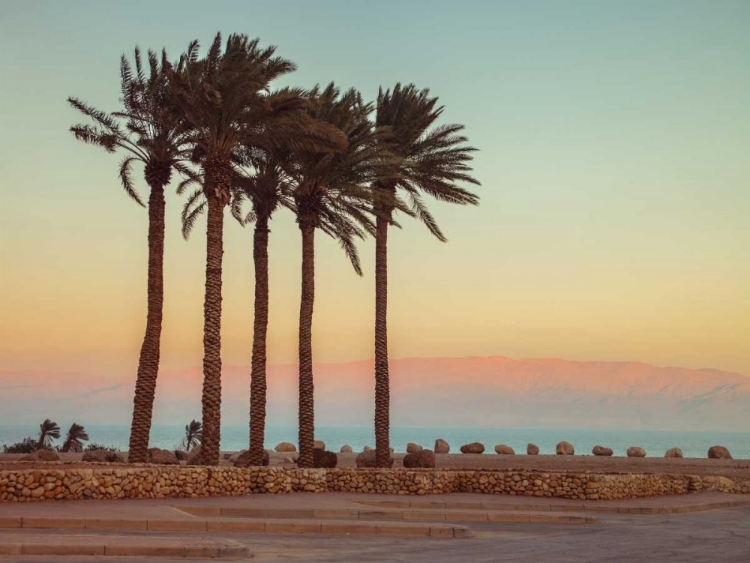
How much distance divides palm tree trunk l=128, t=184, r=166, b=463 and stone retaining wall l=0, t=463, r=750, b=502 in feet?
12.7

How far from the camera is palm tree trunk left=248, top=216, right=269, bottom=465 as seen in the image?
33.6 meters

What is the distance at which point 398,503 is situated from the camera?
25.7 m

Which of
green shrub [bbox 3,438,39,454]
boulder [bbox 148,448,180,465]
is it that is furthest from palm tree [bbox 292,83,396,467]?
green shrub [bbox 3,438,39,454]

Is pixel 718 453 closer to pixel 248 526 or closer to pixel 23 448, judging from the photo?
pixel 23 448

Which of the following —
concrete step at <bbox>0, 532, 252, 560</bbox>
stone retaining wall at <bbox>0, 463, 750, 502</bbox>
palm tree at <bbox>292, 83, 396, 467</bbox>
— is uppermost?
palm tree at <bbox>292, 83, 396, 467</bbox>

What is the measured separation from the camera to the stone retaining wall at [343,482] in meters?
22.7

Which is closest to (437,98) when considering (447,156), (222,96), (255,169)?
(447,156)

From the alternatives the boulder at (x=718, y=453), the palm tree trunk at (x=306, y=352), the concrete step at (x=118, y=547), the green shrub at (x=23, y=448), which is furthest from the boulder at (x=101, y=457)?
the boulder at (x=718, y=453)

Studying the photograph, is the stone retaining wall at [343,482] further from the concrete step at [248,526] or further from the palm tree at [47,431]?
the palm tree at [47,431]

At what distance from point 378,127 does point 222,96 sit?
8.49 m

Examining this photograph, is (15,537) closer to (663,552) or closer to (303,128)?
(663,552)

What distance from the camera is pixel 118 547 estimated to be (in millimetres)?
13977

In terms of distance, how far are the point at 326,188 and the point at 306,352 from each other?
625 cm

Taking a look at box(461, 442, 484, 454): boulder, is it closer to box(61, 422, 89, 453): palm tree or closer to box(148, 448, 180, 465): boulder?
box(61, 422, 89, 453): palm tree
